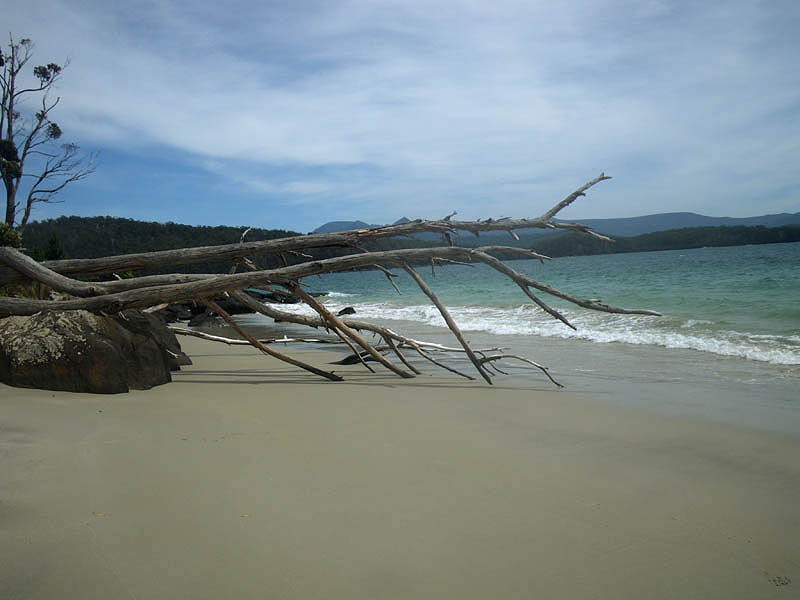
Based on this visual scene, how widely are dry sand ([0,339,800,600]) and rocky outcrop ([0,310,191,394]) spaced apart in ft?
0.88

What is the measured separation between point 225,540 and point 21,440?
69.5 inches

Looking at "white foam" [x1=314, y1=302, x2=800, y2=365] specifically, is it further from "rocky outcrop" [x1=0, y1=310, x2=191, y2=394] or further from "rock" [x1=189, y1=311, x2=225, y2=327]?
"rocky outcrop" [x1=0, y1=310, x2=191, y2=394]

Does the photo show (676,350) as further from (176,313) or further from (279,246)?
(176,313)

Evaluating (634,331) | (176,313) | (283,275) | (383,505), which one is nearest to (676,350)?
(634,331)

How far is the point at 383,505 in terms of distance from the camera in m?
2.43

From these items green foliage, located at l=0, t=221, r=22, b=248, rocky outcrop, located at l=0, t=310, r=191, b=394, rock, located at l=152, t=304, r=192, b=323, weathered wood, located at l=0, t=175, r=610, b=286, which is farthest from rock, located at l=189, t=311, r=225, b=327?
rocky outcrop, located at l=0, t=310, r=191, b=394

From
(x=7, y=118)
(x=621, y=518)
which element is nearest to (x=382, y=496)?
(x=621, y=518)

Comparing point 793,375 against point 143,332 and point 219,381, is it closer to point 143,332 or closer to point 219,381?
point 219,381

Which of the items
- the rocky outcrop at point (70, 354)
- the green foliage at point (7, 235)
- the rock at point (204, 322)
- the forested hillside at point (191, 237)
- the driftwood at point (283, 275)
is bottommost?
the rock at point (204, 322)

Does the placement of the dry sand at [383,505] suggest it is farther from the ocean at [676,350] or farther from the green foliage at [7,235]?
the green foliage at [7,235]

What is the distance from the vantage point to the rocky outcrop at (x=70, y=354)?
4383 mm

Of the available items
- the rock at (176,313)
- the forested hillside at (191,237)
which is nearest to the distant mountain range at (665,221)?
the forested hillside at (191,237)

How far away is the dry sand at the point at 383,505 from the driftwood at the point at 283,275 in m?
1.53

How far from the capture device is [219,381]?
584 cm
